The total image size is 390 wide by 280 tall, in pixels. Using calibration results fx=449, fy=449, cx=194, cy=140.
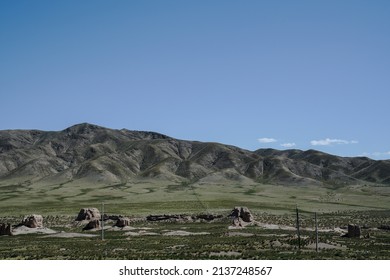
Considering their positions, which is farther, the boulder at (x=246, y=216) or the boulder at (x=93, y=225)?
the boulder at (x=246, y=216)

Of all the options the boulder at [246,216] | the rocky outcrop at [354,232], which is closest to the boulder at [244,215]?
the boulder at [246,216]

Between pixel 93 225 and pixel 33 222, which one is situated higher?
pixel 33 222

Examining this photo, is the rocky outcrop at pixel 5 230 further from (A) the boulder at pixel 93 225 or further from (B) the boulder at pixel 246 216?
(B) the boulder at pixel 246 216

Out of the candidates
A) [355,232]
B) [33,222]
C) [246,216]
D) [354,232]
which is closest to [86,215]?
[33,222]

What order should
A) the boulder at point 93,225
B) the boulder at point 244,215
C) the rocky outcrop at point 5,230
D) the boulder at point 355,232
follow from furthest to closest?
the boulder at point 244,215 → the boulder at point 93,225 → the rocky outcrop at point 5,230 → the boulder at point 355,232

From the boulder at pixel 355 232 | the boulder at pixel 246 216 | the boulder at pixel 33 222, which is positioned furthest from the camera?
the boulder at pixel 246 216

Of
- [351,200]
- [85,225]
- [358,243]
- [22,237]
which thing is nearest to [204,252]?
[358,243]

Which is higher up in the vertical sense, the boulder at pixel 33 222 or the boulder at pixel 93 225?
the boulder at pixel 33 222

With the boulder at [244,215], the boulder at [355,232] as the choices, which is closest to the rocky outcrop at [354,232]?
the boulder at [355,232]

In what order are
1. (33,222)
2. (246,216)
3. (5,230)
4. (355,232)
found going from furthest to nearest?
1. (246,216)
2. (33,222)
3. (5,230)
4. (355,232)

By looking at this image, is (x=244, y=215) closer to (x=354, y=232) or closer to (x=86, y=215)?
(x=354, y=232)

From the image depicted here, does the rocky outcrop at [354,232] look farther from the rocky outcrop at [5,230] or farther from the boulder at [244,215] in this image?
the rocky outcrop at [5,230]
